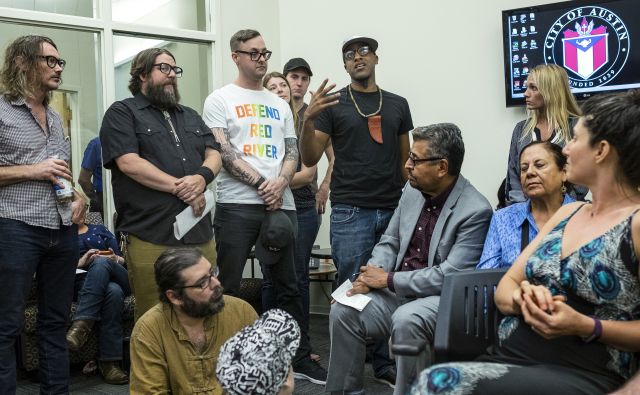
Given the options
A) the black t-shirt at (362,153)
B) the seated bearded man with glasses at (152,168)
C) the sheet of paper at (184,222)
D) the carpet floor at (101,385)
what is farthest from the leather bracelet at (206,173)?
the carpet floor at (101,385)

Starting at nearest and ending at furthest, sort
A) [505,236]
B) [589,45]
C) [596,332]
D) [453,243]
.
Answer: [596,332] < [505,236] < [453,243] < [589,45]

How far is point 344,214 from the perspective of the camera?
3.09 m

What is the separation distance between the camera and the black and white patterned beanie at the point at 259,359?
1.35 meters

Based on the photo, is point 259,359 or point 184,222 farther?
point 184,222

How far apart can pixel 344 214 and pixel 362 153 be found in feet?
1.12

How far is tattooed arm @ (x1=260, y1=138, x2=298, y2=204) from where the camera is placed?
2949mm

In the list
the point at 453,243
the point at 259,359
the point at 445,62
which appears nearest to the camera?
the point at 259,359

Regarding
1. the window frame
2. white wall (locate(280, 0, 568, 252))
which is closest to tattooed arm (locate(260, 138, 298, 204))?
white wall (locate(280, 0, 568, 252))

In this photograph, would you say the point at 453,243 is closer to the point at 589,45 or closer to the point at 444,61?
the point at 589,45

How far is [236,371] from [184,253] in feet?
2.96

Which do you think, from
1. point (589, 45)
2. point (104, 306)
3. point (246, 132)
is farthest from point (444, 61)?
point (104, 306)

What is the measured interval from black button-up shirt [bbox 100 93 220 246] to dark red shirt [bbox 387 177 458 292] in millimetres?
976

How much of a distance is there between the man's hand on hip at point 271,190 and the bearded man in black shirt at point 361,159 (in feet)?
0.79

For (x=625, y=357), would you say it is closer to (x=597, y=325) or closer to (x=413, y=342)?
(x=597, y=325)
